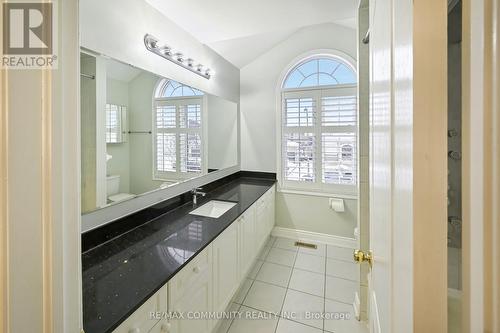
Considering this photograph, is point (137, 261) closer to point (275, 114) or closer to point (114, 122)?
point (114, 122)

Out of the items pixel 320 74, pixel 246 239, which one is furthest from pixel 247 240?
pixel 320 74

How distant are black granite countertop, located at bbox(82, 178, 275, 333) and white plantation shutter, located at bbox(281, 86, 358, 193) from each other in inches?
62.4

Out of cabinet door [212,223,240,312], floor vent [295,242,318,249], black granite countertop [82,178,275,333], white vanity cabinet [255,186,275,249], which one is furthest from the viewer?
floor vent [295,242,318,249]

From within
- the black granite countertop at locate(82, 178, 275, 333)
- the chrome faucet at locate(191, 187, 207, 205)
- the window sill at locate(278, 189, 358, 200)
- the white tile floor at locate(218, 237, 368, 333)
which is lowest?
the white tile floor at locate(218, 237, 368, 333)

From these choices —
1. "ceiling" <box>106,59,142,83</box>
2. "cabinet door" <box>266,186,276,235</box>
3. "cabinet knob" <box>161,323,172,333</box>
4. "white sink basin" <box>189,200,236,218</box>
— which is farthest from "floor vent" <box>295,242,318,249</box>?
"ceiling" <box>106,59,142,83</box>

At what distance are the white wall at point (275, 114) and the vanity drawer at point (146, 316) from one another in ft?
8.29

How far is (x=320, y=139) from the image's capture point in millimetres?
3170

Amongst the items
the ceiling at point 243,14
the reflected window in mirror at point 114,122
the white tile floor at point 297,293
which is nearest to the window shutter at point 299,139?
the white tile floor at point 297,293

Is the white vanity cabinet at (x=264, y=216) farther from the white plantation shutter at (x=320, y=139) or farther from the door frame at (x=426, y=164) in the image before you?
the door frame at (x=426, y=164)

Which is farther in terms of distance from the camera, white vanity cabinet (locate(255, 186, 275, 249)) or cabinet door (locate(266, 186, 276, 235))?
cabinet door (locate(266, 186, 276, 235))

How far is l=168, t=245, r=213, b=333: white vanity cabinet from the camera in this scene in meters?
1.17

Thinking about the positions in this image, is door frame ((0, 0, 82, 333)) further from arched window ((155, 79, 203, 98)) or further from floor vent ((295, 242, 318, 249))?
floor vent ((295, 242, 318, 249))
